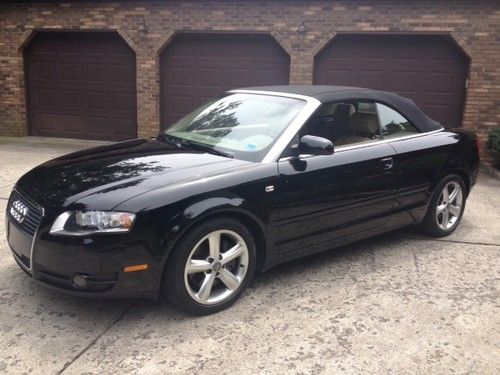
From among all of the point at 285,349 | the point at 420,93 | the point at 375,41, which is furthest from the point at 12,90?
the point at 285,349

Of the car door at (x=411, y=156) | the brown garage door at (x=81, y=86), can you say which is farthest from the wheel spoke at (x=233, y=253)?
the brown garage door at (x=81, y=86)

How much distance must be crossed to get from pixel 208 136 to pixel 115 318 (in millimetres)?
1645

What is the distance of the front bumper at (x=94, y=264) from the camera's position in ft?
10.3

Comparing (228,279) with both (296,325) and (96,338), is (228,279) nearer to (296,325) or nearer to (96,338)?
(296,325)

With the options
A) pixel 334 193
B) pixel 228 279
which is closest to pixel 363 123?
pixel 334 193

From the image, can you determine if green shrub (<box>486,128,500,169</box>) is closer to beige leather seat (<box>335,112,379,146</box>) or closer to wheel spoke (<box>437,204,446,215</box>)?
wheel spoke (<box>437,204,446,215</box>)

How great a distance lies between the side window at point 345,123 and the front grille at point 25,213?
1.97 metres

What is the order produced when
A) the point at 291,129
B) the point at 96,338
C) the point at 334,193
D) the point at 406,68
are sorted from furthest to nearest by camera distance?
the point at 406,68, the point at 334,193, the point at 291,129, the point at 96,338

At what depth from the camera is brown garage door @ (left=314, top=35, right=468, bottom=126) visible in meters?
9.75

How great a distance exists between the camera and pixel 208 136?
4.36 m

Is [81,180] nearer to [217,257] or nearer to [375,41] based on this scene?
[217,257]

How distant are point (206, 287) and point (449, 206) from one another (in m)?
2.94

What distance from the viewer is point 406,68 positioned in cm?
993

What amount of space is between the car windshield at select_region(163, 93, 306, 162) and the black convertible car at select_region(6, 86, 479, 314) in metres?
0.01
